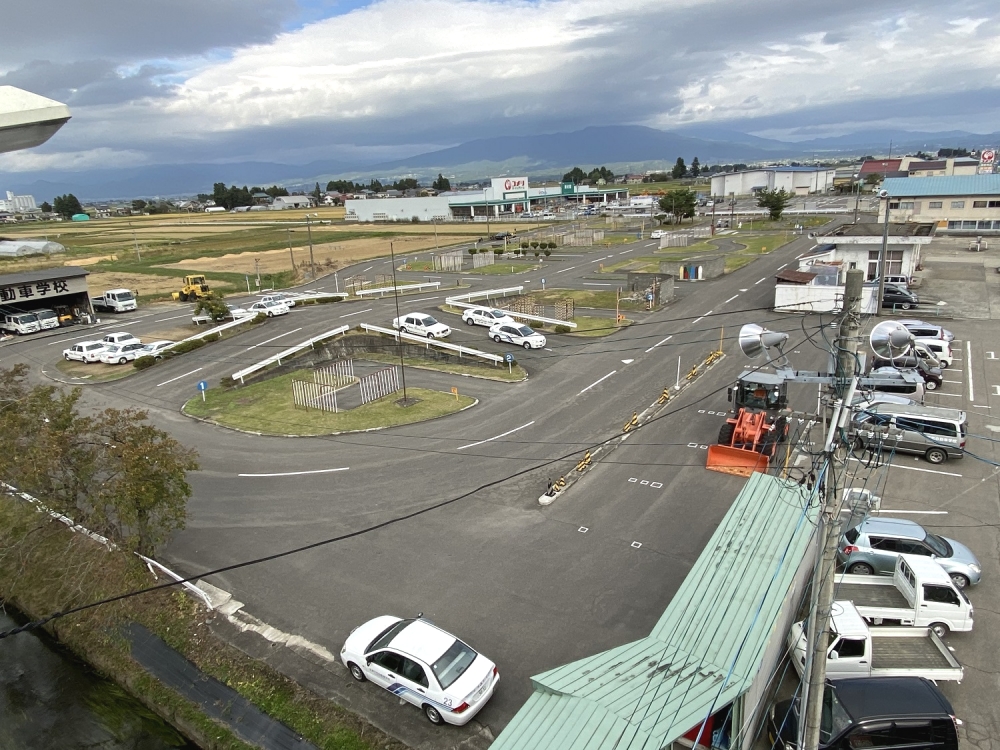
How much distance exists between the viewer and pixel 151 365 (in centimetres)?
3184

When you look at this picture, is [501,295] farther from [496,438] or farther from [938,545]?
[938,545]

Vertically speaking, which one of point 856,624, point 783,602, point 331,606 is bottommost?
point 331,606

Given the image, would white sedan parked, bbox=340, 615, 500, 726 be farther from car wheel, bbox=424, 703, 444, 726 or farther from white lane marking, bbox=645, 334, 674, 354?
white lane marking, bbox=645, 334, 674, 354

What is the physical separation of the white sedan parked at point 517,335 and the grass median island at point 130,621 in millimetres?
21012

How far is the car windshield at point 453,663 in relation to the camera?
32.9 ft

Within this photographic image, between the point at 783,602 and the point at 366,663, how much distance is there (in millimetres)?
6973

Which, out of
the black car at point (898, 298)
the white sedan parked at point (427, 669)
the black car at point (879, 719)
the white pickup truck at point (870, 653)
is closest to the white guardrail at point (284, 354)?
the white sedan parked at point (427, 669)

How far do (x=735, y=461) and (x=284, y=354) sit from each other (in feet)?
73.6

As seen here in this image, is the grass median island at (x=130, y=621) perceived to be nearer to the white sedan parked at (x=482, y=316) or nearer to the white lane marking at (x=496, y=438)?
the white lane marking at (x=496, y=438)

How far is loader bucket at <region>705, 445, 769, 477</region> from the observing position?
1788 cm

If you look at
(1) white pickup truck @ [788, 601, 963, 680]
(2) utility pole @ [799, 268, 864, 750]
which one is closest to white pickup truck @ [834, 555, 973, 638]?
(1) white pickup truck @ [788, 601, 963, 680]

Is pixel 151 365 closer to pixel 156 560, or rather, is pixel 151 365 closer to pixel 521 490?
pixel 156 560

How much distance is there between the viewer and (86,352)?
1289 inches

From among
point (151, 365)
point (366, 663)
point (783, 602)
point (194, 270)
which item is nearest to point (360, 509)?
point (366, 663)
